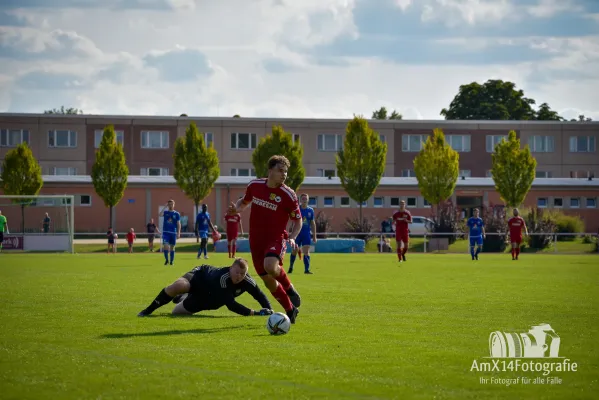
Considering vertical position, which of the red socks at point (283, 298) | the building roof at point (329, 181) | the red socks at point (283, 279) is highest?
the building roof at point (329, 181)

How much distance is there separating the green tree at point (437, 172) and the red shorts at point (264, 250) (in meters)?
51.6

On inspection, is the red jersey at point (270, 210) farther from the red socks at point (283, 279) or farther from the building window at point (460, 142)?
the building window at point (460, 142)

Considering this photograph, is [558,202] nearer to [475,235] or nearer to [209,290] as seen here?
[475,235]

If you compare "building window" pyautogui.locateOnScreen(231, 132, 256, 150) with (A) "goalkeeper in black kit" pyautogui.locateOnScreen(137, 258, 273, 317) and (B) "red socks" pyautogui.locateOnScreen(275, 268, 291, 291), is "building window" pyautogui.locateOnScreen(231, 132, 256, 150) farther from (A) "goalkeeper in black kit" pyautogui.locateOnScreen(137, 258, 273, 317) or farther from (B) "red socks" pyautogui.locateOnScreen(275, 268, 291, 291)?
(B) "red socks" pyautogui.locateOnScreen(275, 268, 291, 291)

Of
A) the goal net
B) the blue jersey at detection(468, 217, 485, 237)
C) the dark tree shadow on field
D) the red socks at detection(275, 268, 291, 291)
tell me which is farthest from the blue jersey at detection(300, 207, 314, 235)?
the goal net

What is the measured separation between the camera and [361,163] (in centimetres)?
6209

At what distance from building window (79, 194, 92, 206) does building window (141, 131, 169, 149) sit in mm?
12535

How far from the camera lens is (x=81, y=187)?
6969 cm

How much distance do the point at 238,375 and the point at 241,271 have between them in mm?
4701

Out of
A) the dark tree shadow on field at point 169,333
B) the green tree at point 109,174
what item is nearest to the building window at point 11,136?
the green tree at point 109,174

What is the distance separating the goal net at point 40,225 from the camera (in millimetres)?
48094

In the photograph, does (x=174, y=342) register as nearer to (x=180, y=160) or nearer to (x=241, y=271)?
(x=241, y=271)

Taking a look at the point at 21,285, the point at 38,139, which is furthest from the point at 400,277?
the point at 38,139

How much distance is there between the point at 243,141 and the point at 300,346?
72207 millimetres
